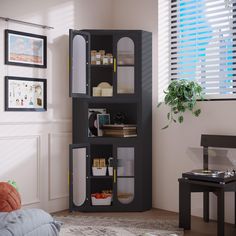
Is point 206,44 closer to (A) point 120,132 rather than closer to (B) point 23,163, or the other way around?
(A) point 120,132

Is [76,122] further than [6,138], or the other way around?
[76,122]

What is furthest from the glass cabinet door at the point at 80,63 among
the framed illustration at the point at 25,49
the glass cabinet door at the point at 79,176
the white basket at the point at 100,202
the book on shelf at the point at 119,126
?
the white basket at the point at 100,202

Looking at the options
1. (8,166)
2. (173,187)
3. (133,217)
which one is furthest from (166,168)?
(8,166)

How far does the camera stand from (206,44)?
4.43 metres

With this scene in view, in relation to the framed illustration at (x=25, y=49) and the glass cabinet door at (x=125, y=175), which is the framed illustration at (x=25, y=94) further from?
the glass cabinet door at (x=125, y=175)

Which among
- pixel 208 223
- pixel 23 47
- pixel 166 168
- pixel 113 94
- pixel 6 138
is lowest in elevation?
pixel 208 223

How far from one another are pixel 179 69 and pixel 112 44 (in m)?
0.78

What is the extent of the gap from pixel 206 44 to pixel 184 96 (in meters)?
0.63

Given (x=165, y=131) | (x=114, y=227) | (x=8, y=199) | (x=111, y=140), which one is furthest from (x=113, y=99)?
(x=8, y=199)

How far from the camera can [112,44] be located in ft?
15.6

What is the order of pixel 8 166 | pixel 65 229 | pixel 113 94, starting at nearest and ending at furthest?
pixel 65 229
pixel 8 166
pixel 113 94

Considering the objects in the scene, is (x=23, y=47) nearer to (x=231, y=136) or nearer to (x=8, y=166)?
(x=8, y=166)

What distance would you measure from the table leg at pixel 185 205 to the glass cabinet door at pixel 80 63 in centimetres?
140

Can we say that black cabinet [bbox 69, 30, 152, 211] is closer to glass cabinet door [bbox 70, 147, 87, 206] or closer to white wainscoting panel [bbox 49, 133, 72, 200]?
glass cabinet door [bbox 70, 147, 87, 206]
